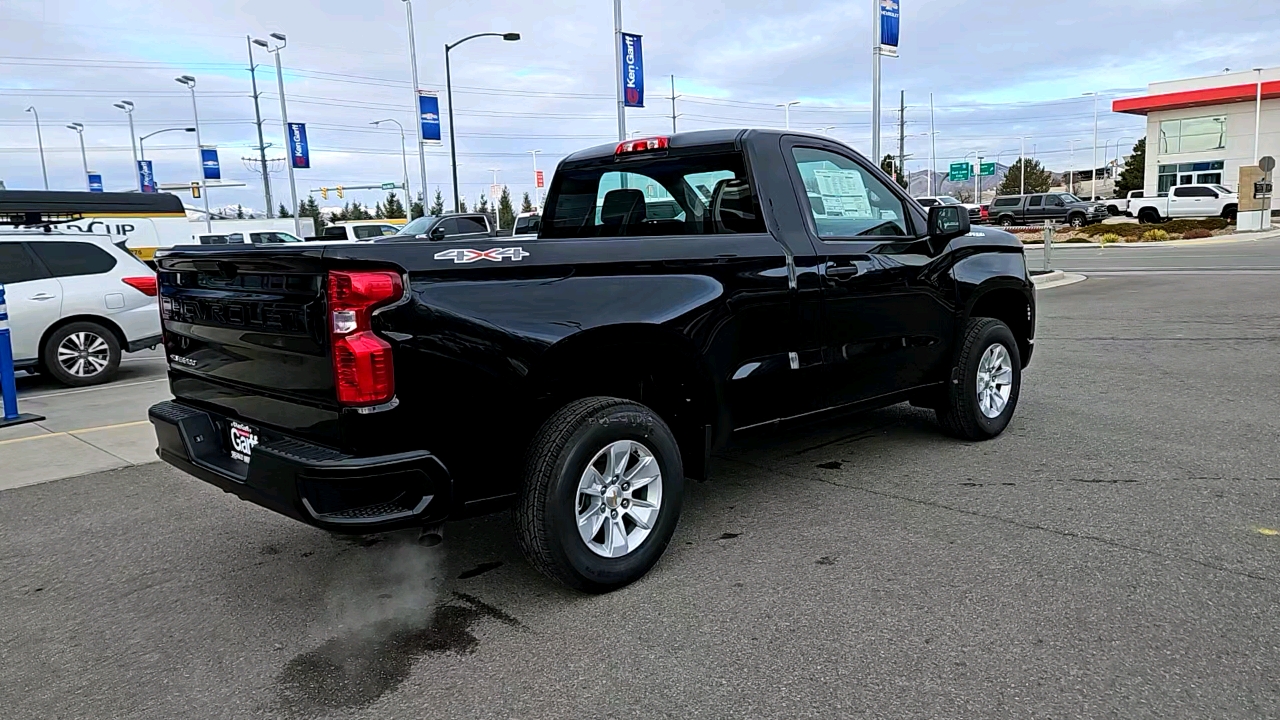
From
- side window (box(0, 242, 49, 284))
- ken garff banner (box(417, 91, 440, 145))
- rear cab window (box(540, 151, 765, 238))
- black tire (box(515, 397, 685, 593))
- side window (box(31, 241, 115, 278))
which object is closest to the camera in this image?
black tire (box(515, 397, 685, 593))

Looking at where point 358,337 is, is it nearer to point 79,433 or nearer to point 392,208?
point 79,433

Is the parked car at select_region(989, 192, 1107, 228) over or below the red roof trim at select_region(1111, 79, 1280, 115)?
below

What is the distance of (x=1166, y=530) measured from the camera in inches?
167

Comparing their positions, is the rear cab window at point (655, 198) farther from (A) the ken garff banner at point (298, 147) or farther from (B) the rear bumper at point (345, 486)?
(A) the ken garff banner at point (298, 147)

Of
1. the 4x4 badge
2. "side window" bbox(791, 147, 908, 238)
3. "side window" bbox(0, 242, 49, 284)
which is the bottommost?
"side window" bbox(0, 242, 49, 284)

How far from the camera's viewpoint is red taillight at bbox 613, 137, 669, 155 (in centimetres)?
495

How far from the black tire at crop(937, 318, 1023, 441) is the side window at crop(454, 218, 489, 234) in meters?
16.6

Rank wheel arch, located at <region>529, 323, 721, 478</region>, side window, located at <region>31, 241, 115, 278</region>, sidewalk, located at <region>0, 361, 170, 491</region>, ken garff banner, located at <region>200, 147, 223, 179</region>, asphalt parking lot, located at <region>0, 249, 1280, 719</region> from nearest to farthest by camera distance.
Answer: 1. asphalt parking lot, located at <region>0, 249, 1280, 719</region>
2. wheel arch, located at <region>529, 323, 721, 478</region>
3. sidewalk, located at <region>0, 361, 170, 491</region>
4. side window, located at <region>31, 241, 115, 278</region>
5. ken garff banner, located at <region>200, 147, 223, 179</region>

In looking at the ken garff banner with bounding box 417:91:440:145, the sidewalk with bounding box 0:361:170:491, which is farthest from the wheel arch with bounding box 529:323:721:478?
the ken garff banner with bounding box 417:91:440:145

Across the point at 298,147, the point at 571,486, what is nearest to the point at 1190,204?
the point at 298,147

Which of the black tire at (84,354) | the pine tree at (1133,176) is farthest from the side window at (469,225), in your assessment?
A: the pine tree at (1133,176)

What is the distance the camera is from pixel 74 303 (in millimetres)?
9297

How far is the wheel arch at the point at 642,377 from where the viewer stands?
11.9 feet

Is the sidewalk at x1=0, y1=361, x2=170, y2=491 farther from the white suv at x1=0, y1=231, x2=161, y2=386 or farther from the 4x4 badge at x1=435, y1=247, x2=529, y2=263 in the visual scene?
the 4x4 badge at x1=435, y1=247, x2=529, y2=263
